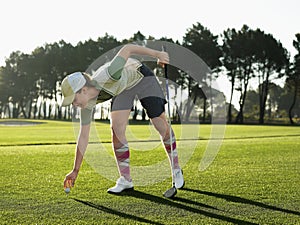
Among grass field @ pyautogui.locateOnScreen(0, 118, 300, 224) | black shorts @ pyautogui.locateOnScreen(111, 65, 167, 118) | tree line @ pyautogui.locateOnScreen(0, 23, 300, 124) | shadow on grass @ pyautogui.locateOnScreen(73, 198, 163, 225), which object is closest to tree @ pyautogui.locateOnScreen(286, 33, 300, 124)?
tree line @ pyautogui.locateOnScreen(0, 23, 300, 124)

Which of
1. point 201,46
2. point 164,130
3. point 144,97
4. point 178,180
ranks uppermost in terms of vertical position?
point 201,46

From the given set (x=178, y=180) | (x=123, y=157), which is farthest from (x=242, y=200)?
(x=123, y=157)


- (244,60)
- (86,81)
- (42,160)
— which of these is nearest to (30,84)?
(244,60)

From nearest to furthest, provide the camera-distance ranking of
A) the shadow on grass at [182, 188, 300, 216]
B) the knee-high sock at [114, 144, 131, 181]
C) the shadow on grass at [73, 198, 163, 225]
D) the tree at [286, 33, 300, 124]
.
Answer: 1. the shadow on grass at [73, 198, 163, 225]
2. the shadow on grass at [182, 188, 300, 216]
3. the knee-high sock at [114, 144, 131, 181]
4. the tree at [286, 33, 300, 124]

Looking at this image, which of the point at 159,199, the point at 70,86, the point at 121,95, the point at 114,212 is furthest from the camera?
the point at 121,95

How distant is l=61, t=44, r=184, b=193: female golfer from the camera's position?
13.9ft

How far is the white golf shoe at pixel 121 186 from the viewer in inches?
196

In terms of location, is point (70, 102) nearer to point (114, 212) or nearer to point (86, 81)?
point (86, 81)

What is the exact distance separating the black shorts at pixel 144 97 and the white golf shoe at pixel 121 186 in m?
0.81

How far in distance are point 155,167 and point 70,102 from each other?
369 cm

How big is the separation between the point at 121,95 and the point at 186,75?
4414 cm

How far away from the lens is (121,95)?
17.1 ft

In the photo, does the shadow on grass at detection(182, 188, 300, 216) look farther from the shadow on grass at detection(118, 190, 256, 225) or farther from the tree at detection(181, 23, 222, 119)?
the tree at detection(181, 23, 222, 119)

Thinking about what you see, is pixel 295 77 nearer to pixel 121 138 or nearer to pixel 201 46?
pixel 201 46
